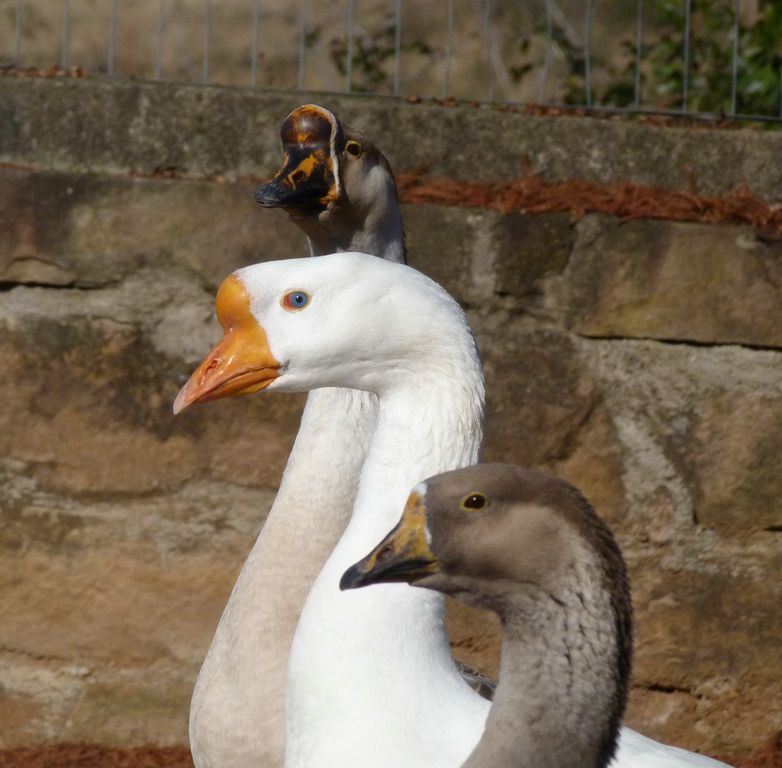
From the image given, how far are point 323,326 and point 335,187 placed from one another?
0.64 m

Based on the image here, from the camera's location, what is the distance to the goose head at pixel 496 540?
192cm

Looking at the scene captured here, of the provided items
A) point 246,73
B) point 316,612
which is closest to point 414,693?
point 316,612

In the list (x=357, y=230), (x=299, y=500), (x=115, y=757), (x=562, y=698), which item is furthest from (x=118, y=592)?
(x=562, y=698)

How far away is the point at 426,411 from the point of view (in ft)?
7.91

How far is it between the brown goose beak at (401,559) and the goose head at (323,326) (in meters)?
0.49

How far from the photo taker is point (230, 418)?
3.41 meters

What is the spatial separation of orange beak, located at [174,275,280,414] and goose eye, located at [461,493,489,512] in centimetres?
57

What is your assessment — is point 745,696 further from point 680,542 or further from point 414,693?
point 414,693

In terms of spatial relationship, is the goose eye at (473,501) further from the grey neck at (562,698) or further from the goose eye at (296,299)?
the goose eye at (296,299)

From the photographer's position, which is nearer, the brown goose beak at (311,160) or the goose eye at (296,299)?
the goose eye at (296,299)

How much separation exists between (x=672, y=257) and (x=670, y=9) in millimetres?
1360

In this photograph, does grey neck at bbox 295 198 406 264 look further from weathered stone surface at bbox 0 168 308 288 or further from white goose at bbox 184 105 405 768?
weathered stone surface at bbox 0 168 308 288

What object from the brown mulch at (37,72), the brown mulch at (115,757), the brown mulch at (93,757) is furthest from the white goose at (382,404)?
the brown mulch at (37,72)

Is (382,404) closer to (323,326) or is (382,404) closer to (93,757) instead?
(323,326)
